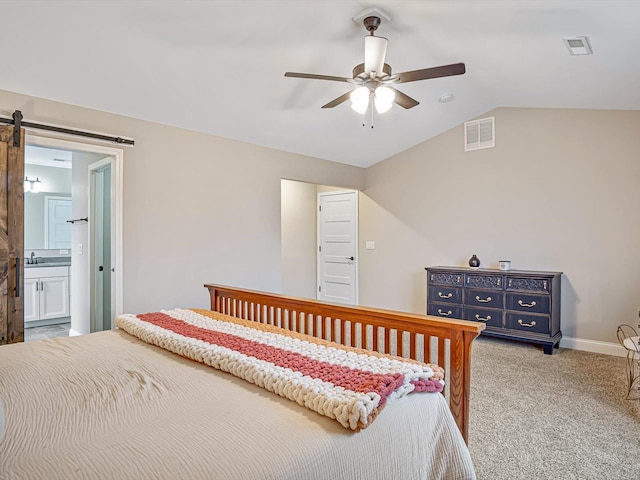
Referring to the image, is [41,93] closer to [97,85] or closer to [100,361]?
[97,85]

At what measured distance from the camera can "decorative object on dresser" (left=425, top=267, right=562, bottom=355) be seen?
13.1ft

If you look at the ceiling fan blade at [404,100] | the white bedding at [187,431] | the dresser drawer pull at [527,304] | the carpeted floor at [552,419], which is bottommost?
the carpeted floor at [552,419]

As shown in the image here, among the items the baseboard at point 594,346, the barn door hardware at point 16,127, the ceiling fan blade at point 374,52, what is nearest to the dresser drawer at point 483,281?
the baseboard at point 594,346

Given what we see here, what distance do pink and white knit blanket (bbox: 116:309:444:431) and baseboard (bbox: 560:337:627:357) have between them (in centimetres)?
350

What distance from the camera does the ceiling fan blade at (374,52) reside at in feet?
8.11

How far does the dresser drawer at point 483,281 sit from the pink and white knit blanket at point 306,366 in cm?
302

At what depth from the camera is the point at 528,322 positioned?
13.4ft

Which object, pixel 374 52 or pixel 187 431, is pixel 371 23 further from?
pixel 187 431

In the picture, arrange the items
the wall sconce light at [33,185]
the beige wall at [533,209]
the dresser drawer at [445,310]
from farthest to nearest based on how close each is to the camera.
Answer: the wall sconce light at [33,185]
the dresser drawer at [445,310]
the beige wall at [533,209]

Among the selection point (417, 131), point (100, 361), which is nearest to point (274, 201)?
point (417, 131)

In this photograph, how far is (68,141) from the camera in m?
3.22

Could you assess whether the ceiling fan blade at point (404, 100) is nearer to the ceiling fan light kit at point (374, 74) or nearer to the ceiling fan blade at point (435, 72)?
the ceiling fan light kit at point (374, 74)

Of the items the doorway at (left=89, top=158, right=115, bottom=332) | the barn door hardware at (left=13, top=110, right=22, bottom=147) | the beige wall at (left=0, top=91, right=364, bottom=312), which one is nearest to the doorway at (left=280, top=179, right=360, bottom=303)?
the beige wall at (left=0, top=91, right=364, bottom=312)

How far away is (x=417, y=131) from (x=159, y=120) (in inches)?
122
